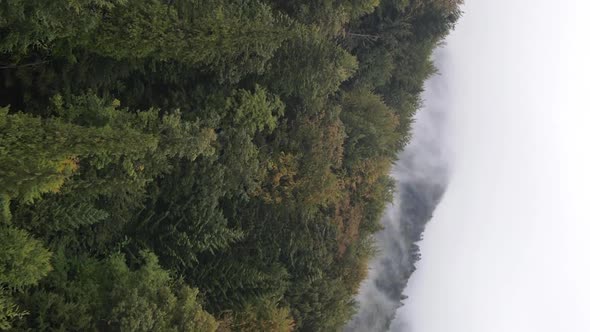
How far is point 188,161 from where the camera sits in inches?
956

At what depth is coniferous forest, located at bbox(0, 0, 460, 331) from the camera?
16938 millimetres

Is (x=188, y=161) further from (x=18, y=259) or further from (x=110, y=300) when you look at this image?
(x=18, y=259)

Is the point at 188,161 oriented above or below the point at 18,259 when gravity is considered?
above

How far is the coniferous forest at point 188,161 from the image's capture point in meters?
16.9

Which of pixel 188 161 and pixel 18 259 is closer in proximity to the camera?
pixel 18 259

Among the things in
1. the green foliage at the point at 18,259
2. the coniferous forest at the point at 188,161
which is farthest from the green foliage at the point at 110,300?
the green foliage at the point at 18,259

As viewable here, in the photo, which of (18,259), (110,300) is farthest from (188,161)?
(18,259)

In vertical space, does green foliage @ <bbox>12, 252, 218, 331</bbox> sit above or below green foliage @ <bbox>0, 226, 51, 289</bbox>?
below

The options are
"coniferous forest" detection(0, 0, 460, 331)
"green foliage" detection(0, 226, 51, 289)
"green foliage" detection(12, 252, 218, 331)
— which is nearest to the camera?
"green foliage" detection(0, 226, 51, 289)

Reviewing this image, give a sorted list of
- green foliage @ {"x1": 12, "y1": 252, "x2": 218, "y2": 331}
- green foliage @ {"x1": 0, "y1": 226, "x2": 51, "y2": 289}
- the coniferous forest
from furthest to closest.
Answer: green foliage @ {"x1": 12, "y1": 252, "x2": 218, "y2": 331}
the coniferous forest
green foliage @ {"x1": 0, "y1": 226, "x2": 51, "y2": 289}

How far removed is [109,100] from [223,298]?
33.0 ft

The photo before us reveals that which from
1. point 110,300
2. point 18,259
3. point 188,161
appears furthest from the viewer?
point 188,161

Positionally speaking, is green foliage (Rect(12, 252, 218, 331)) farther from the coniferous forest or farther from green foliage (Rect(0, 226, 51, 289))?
green foliage (Rect(0, 226, 51, 289))

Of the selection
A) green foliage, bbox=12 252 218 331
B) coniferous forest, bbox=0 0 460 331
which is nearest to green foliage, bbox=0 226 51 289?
coniferous forest, bbox=0 0 460 331
